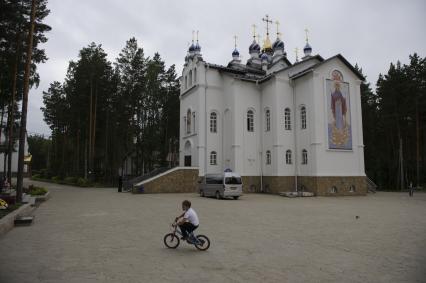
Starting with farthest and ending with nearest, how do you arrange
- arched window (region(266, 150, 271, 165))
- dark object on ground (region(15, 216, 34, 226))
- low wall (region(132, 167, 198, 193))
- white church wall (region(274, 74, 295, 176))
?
arched window (region(266, 150, 271, 165)) < white church wall (region(274, 74, 295, 176)) < low wall (region(132, 167, 198, 193)) < dark object on ground (region(15, 216, 34, 226))

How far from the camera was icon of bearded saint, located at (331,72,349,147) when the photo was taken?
96.4ft

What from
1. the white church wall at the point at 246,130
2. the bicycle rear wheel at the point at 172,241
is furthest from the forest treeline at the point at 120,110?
the bicycle rear wheel at the point at 172,241

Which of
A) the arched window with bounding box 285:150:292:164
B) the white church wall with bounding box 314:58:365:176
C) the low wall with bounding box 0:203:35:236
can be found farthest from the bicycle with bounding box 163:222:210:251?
the arched window with bounding box 285:150:292:164

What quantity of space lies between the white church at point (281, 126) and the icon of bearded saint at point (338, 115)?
87 millimetres

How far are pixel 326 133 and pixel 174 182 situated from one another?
14076mm

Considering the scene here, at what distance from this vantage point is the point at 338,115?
29938 mm

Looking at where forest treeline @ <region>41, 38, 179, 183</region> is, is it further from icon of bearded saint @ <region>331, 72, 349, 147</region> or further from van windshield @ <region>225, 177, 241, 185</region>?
icon of bearded saint @ <region>331, 72, 349, 147</region>

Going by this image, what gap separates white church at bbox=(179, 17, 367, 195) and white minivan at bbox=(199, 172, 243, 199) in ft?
21.1

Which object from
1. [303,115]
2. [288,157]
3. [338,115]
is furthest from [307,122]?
[288,157]

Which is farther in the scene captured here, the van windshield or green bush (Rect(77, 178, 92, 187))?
green bush (Rect(77, 178, 92, 187))

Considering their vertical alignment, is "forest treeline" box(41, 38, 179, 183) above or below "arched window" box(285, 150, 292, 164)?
above

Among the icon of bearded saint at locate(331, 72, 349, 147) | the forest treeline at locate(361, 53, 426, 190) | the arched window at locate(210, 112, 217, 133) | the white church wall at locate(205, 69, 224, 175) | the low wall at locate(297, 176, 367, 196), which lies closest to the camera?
the low wall at locate(297, 176, 367, 196)

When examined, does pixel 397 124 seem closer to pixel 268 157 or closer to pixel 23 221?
pixel 268 157

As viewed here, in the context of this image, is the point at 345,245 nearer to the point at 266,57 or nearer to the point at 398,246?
the point at 398,246
